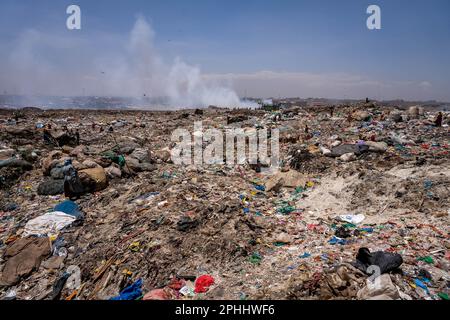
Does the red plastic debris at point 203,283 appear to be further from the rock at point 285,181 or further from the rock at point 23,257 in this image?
the rock at point 285,181

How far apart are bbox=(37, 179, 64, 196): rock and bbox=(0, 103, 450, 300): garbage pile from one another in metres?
0.02

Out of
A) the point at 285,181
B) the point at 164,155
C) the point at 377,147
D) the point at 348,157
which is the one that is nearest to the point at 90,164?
the point at 164,155

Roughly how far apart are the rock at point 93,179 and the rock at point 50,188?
48 cm

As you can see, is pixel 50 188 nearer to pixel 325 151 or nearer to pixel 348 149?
pixel 325 151

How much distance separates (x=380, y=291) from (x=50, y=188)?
17.1 feet

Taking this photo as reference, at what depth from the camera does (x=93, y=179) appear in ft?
15.1

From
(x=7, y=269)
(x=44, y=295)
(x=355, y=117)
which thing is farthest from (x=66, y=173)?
(x=355, y=117)

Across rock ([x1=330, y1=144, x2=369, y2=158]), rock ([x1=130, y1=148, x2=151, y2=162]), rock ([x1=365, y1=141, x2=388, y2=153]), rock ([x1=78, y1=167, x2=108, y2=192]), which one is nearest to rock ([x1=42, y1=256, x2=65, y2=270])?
rock ([x1=78, y1=167, x2=108, y2=192])

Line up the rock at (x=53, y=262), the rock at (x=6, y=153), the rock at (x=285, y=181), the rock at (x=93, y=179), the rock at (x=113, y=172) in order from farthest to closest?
the rock at (x=6, y=153)
the rock at (x=113, y=172)
the rock at (x=285, y=181)
the rock at (x=93, y=179)
the rock at (x=53, y=262)

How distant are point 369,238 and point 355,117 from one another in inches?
286

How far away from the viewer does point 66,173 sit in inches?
180

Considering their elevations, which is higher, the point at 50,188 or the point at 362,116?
the point at 362,116

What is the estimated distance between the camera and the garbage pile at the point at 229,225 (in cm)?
238

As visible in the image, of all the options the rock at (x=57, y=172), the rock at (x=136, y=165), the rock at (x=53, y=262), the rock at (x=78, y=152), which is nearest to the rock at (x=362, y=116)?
the rock at (x=136, y=165)
